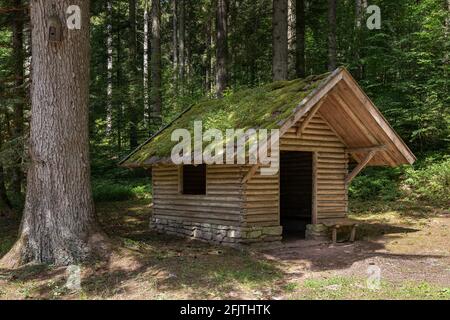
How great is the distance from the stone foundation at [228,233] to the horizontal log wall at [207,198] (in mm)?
148

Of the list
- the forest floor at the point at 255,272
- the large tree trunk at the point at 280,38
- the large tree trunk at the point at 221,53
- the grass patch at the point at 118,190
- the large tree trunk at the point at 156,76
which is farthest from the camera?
the large tree trunk at the point at 156,76

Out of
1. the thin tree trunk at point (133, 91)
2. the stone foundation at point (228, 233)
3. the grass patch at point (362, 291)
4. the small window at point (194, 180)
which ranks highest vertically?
the thin tree trunk at point (133, 91)

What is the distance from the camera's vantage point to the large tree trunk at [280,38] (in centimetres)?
1672

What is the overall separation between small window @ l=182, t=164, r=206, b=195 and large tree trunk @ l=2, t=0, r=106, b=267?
6.30 m

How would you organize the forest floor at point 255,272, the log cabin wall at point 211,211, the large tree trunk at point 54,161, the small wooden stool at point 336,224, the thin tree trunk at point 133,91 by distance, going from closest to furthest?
the forest floor at point 255,272 < the large tree trunk at point 54,161 < the log cabin wall at point 211,211 < the small wooden stool at point 336,224 < the thin tree trunk at point 133,91

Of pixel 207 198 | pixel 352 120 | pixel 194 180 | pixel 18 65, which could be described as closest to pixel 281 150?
pixel 352 120

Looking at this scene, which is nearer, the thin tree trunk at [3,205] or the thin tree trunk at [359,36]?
the thin tree trunk at [3,205]

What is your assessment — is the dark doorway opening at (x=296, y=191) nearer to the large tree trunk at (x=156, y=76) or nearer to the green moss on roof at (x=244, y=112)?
the green moss on roof at (x=244, y=112)

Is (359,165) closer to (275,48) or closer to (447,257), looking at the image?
(447,257)

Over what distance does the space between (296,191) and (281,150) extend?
11.4 feet

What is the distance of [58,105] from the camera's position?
8.72 m

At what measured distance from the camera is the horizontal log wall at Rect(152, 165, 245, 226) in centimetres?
1123

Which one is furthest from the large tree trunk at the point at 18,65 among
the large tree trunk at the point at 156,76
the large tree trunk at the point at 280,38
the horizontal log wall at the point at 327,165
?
the large tree trunk at the point at 280,38
